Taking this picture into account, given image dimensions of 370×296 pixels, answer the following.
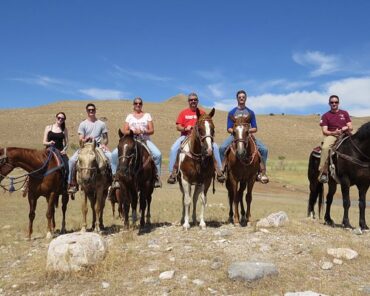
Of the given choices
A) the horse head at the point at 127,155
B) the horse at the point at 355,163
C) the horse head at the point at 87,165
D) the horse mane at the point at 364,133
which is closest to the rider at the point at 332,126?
the horse at the point at 355,163

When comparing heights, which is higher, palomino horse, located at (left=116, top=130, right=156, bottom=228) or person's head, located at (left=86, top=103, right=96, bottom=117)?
person's head, located at (left=86, top=103, right=96, bottom=117)

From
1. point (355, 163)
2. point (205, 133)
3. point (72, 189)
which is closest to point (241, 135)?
point (205, 133)

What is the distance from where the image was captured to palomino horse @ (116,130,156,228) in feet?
30.5

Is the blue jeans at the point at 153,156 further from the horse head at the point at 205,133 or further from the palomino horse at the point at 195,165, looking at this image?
the horse head at the point at 205,133

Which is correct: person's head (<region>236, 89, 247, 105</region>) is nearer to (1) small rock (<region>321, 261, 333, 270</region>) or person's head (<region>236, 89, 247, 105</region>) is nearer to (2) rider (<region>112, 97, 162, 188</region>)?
(2) rider (<region>112, 97, 162, 188</region>)

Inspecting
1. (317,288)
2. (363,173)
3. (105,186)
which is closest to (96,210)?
(105,186)

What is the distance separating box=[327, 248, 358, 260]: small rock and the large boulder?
14.5 ft

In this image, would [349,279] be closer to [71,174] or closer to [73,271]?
[73,271]

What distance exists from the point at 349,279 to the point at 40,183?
7644 mm

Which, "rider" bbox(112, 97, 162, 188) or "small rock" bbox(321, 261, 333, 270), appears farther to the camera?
"rider" bbox(112, 97, 162, 188)

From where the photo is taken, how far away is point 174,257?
7977 millimetres

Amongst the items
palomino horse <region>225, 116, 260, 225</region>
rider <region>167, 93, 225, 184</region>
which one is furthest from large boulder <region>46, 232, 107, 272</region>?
palomino horse <region>225, 116, 260, 225</region>

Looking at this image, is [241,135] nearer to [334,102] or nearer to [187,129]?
[187,129]

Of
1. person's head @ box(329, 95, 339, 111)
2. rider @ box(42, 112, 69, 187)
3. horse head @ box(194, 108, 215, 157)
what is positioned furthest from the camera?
rider @ box(42, 112, 69, 187)
